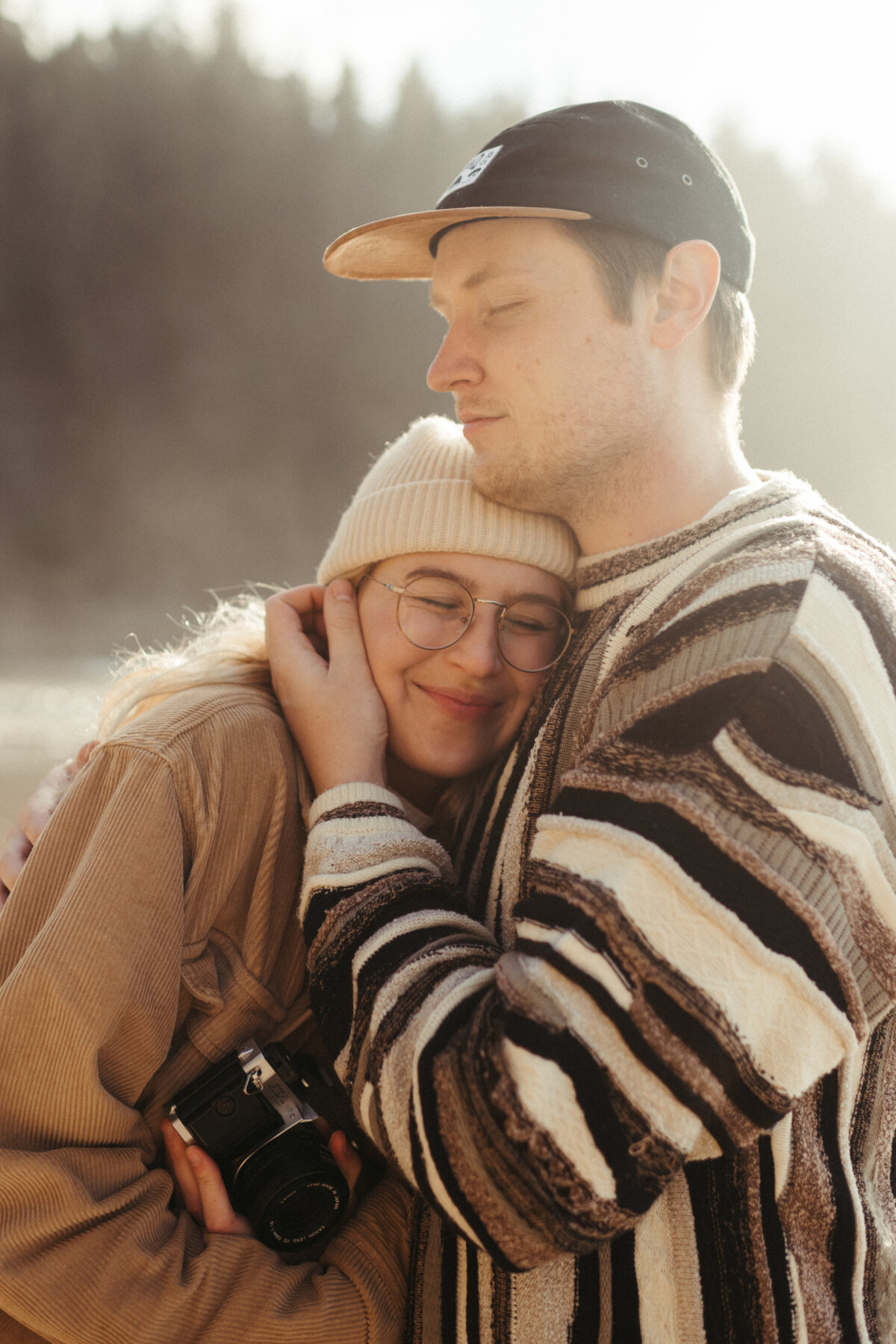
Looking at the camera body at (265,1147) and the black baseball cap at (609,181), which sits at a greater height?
the black baseball cap at (609,181)

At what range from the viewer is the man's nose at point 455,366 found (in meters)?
1.50

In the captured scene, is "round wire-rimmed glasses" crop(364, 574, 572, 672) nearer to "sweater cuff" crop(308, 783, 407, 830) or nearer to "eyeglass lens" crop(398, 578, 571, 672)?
"eyeglass lens" crop(398, 578, 571, 672)

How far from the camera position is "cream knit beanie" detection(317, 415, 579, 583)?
1522 millimetres

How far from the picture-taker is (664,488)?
147 centimetres

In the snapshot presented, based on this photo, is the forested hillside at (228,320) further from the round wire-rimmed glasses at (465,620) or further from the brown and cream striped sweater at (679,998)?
the brown and cream striped sweater at (679,998)

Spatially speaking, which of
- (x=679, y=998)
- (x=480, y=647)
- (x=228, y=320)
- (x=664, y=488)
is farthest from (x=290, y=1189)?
(x=228, y=320)

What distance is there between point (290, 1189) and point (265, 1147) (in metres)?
0.06

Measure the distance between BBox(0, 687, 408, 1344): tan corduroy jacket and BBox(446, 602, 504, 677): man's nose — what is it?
32 centimetres

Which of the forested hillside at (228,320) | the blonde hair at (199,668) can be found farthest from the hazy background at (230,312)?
the blonde hair at (199,668)

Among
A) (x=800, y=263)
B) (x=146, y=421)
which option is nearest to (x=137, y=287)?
(x=146, y=421)

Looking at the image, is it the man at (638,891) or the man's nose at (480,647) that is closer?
the man at (638,891)

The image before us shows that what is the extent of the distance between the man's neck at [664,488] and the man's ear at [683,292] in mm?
162

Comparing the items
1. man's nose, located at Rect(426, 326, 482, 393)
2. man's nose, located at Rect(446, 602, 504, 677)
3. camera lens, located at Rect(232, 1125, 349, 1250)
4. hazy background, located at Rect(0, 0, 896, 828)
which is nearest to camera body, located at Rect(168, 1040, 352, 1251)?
camera lens, located at Rect(232, 1125, 349, 1250)

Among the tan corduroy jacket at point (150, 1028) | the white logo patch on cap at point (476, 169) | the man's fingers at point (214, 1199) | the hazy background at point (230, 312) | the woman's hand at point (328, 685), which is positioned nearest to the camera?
the tan corduroy jacket at point (150, 1028)
